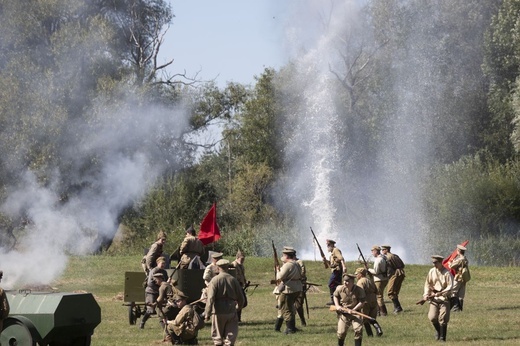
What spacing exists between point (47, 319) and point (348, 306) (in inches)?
230

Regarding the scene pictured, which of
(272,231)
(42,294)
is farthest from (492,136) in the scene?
(42,294)

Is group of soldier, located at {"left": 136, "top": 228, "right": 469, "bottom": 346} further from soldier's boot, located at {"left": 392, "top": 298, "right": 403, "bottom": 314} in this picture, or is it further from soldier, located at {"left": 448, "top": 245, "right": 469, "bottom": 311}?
soldier's boot, located at {"left": 392, "top": 298, "right": 403, "bottom": 314}

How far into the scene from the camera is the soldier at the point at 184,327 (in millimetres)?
23359

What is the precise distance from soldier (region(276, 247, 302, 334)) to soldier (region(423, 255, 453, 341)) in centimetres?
332

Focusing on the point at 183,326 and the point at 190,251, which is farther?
the point at 190,251

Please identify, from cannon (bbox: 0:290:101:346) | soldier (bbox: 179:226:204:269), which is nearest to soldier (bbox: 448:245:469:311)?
soldier (bbox: 179:226:204:269)

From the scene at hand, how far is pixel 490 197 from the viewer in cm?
5991

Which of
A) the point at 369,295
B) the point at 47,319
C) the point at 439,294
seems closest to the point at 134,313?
the point at 369,295

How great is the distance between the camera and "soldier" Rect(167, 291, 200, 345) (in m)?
23.4

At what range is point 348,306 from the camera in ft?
73.3

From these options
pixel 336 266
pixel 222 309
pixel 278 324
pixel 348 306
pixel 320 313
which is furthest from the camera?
pixel 320 313

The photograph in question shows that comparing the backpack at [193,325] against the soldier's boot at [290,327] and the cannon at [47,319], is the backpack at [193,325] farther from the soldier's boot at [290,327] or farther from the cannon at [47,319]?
the soldier's boot at [290,327]

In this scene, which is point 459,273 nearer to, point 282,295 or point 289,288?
point 289,288

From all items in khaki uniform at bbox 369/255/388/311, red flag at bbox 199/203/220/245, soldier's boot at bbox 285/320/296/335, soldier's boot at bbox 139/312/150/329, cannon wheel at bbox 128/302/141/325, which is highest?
red flag at bbox 199/203/220/245
